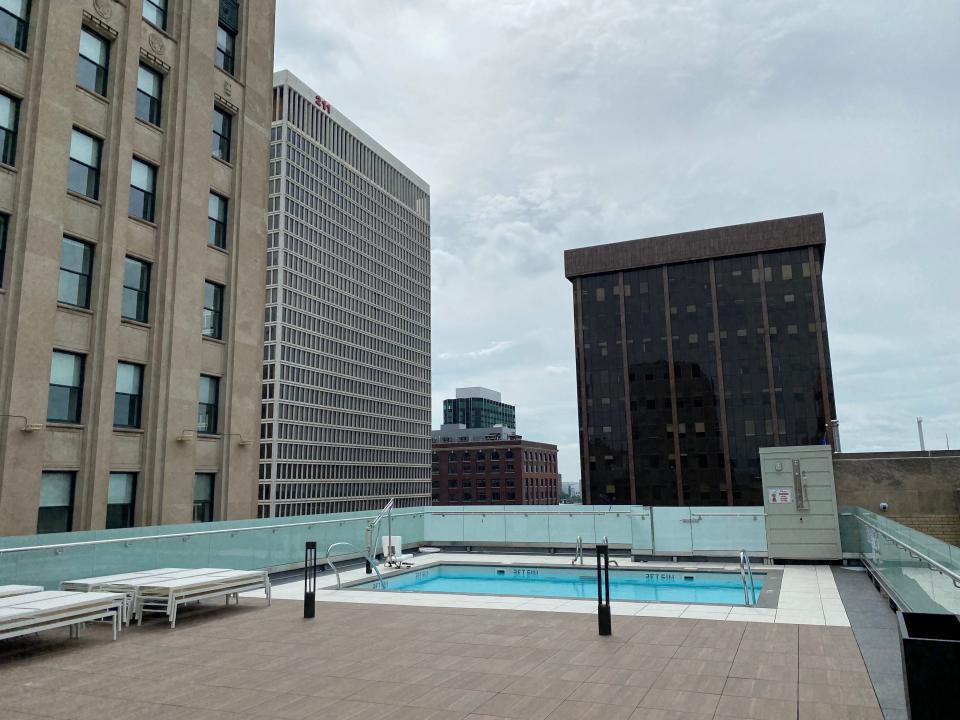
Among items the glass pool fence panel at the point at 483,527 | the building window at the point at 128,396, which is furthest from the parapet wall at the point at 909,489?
the building window at the point at 128,396

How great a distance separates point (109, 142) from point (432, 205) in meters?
173

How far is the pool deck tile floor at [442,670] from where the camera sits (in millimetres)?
7043

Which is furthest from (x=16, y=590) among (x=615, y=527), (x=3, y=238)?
(x=615, y=527)

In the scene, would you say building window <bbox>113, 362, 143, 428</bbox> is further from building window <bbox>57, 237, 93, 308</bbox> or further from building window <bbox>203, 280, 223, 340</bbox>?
building window <bbox>203, 280, 223, 340</bbox>

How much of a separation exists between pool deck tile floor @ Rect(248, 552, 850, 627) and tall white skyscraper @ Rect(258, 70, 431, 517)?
351 feet

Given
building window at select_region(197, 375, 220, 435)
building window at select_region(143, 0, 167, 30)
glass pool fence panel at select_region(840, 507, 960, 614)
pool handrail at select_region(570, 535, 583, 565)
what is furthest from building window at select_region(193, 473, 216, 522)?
glass pool fence panel at select_region(840, 507, 960, 614)

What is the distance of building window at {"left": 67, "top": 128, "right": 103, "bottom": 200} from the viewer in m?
20.2

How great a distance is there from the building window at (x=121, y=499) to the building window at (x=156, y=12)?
14.5m

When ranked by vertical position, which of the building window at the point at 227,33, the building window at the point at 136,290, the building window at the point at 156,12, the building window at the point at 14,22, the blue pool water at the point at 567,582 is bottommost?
the blue pool water at the point at 567,582

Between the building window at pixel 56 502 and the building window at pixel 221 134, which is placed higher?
the building window at pixel 221 134

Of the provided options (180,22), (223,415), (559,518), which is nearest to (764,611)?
(559,518)

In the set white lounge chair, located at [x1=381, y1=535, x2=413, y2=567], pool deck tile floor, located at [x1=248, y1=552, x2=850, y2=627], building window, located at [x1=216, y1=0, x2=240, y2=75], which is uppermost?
building window, located at [x1=216, y1=0, x2=240, y2=75]

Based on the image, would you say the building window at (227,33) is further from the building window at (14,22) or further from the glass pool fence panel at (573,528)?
the glass pool fence panel at (573,528)

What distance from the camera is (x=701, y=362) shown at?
94375 mm
